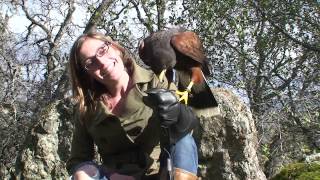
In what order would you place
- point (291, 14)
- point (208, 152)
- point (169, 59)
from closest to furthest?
point (169, 59) → point (208, 152) → point (291, 14)

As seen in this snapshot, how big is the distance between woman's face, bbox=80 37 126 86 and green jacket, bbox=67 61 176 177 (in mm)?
110

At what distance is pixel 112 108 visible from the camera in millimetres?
2506

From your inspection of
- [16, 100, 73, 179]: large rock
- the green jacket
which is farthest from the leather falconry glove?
[16, 100, 73, 179]: large rock

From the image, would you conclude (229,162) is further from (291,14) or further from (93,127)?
(291,14)

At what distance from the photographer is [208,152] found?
16.1ft

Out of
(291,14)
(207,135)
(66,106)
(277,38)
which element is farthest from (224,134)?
(277,38)

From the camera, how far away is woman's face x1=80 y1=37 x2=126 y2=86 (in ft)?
7.94

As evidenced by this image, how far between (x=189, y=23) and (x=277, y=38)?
7.64ft

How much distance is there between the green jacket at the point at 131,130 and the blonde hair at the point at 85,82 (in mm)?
58

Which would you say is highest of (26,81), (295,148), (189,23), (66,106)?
(189,23)

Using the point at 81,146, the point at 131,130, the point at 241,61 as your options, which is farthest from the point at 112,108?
the point at 241,61

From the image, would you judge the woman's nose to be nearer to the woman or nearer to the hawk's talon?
the woman

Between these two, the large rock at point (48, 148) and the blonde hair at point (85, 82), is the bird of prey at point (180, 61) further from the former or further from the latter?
the large rock at point (48, 148)

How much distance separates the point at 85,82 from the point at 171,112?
0.56 metres
